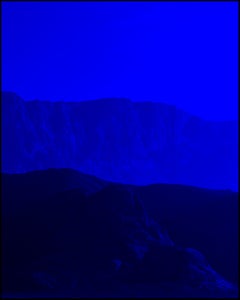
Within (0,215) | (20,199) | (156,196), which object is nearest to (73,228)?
(0,215)

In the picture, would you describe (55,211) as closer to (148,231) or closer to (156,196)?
(148,231)

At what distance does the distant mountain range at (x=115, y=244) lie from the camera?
75125 mm

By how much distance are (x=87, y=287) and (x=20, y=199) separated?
140ft

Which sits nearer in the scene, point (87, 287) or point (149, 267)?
point (87, 287)

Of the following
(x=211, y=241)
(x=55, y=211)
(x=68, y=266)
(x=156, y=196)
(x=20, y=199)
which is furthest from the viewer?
(x=156, y=196)

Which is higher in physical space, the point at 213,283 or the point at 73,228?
the point at 73,228

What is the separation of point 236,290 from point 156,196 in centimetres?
4270

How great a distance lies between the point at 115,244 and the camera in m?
83.5

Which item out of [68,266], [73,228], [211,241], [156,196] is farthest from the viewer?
[156,196]

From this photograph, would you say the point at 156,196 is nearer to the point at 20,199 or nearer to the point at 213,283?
the point at 20,199

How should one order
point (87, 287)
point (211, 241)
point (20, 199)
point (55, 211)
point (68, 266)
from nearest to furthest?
point (87, 287), point (68, 266), point (55, 211), point (211, 241), point (20, 199)

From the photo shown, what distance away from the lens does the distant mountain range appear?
75125 millimetres

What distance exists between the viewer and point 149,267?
81500 millimetres

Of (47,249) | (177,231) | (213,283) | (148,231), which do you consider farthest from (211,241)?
(47,249)
